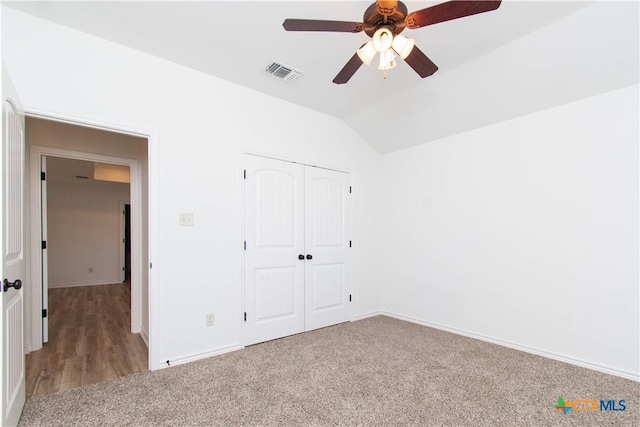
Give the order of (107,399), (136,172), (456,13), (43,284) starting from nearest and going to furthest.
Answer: (456,13) < (107,399) < (43,284) < (136,172)

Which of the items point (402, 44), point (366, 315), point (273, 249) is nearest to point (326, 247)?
point (273, 249)

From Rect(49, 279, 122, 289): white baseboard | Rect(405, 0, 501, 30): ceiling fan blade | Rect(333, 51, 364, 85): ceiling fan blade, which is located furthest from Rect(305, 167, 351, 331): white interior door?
Rect(49, 279, 122, 289): white baseboard

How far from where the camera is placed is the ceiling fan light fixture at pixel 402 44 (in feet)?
5.51

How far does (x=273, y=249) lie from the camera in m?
3.29

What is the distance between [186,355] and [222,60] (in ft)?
8.78

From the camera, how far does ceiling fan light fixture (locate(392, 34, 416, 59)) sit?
1679 millimetres

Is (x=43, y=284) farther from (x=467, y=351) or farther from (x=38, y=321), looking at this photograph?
(x=467, y=351)

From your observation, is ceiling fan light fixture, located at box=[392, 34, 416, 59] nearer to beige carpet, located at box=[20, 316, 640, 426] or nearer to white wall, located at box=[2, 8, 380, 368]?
white wall, located at box=[2, 8, 380, 368]

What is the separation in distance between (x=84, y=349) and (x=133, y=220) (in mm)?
1424

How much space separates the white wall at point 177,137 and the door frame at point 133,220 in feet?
0.06

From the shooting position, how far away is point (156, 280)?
2559 mm

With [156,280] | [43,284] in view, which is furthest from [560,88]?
[43,284]

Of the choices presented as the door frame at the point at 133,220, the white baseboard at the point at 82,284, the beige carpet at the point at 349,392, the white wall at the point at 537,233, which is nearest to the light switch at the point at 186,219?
the door frame at the point at 133,220

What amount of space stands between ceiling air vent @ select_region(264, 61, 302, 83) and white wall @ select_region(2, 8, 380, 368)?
434 millimetres
